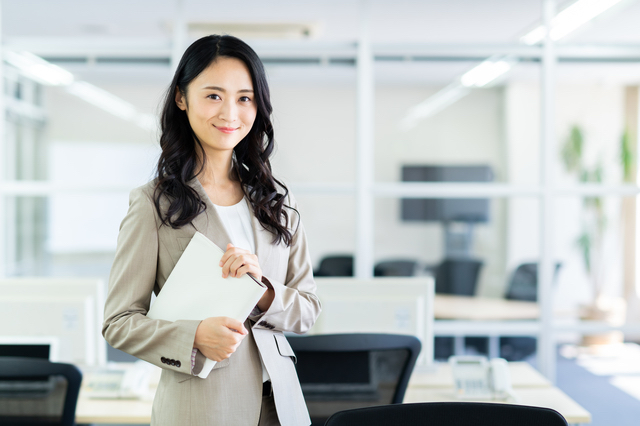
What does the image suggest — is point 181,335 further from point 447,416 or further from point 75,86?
point 75,86

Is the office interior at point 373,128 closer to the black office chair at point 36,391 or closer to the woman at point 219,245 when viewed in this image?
the black office chair at point 36,391

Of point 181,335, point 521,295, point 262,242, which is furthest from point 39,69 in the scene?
point 521,295

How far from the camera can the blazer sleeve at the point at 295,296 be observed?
3.86 feet

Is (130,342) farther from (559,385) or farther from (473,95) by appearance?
(559,385)

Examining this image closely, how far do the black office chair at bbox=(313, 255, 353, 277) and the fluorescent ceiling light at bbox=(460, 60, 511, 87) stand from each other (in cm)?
173

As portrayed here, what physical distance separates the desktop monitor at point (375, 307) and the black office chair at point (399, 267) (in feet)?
7.18

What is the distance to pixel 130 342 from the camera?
1.11 metres

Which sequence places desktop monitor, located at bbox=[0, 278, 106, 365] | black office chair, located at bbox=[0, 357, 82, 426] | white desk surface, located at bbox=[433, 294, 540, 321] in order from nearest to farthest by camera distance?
black office chair, located at bbox=[0, 357, 82, 426], desktop monitor, located at bbox=[0, 278, 106, 365], white desk surface, located at bbox=[433, 294, 540, 321]

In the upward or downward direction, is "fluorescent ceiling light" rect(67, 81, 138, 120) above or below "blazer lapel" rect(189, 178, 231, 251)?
above

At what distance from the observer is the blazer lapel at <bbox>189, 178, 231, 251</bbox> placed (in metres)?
1.19

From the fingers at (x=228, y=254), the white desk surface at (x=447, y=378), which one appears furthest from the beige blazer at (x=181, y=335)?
the white desk surface at (x=447, y=378)

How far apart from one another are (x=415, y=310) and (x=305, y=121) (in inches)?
82.1

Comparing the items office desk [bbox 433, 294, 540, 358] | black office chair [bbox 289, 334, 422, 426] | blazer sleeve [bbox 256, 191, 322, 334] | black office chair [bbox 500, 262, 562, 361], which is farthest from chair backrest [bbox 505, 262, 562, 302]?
blazer sleeve [bbox 256, 191, 322, 334]

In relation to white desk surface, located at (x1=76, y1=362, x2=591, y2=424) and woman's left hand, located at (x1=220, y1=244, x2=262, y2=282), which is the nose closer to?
woman's left hand, located at (x1=220, y1=244, x2=262, y2=282)
